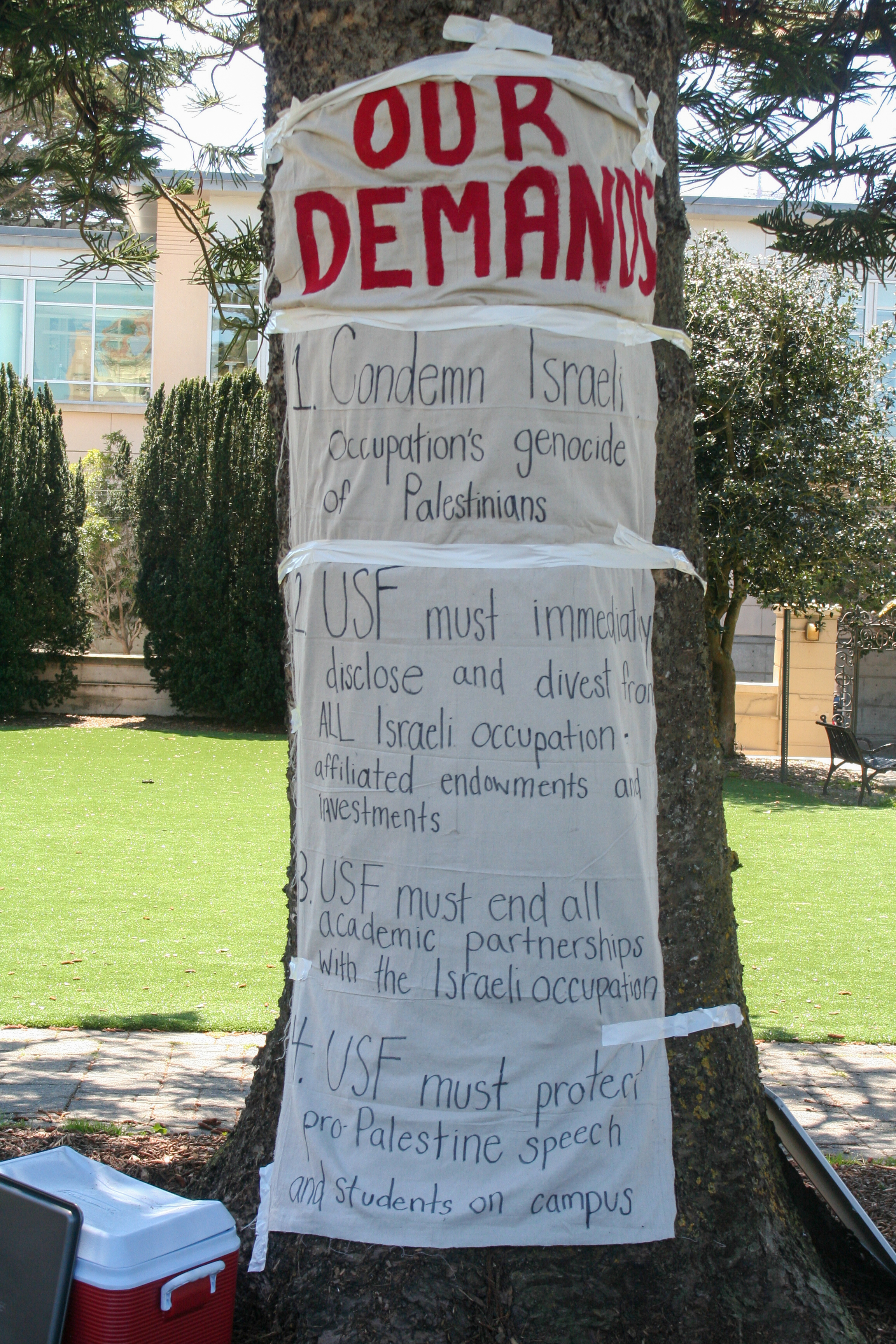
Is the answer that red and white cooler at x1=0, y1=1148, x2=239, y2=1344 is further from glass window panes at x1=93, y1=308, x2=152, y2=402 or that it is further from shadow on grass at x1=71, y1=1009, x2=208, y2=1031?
glass window panes at x1=93, y1=308, x2=152, y2=402

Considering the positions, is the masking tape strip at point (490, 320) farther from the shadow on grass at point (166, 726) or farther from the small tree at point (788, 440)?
the shadow on grass at point (166, 726)

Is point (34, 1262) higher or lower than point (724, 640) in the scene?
lower

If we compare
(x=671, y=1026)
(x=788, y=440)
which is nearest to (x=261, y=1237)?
(x=671, y=1026)

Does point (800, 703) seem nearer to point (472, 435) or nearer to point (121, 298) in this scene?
point (121, 298)

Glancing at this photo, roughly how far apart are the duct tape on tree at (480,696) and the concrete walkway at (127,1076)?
1934 millimetres

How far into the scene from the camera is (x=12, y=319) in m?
26.4

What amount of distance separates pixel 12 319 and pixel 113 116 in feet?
76.8

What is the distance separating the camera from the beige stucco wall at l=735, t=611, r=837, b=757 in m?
18.8

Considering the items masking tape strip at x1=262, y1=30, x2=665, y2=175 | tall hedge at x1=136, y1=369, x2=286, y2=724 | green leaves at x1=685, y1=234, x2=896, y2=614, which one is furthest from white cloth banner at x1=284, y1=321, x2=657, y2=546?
tall hedge at x1=136, y1=369, x2=286, y2=724

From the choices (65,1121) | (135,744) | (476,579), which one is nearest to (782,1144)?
(476,579)

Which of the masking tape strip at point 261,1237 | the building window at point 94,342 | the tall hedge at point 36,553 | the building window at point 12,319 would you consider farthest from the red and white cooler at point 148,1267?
the building window at point 12,319

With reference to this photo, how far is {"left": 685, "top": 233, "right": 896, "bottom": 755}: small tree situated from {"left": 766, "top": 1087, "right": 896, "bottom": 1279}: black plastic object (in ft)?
39.3

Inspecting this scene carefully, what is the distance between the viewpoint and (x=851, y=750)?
46.5 feet

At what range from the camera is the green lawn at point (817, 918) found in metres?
6.19
